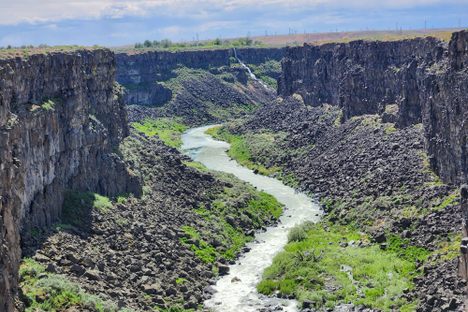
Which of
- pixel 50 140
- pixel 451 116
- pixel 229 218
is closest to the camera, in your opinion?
pixel 50 140

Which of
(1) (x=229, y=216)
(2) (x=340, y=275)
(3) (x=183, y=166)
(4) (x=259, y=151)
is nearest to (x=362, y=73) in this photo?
(4) (x=259, y=151)

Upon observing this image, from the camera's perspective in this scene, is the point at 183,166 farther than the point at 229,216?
Yes

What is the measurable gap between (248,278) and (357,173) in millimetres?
32780

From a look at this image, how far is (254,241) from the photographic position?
8188cm

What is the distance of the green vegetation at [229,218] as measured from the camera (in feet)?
249

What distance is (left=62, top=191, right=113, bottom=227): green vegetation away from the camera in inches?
2530

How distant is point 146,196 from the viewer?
271 feet

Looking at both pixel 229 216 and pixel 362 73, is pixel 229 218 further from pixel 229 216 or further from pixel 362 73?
pixel 362 73

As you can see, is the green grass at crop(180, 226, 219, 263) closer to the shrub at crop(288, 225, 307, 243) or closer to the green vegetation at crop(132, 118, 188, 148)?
the shrub at crop(288, 225, 307, 243)

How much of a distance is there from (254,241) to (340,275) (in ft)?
55.2

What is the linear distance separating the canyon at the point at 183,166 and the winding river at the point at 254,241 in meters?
1.63

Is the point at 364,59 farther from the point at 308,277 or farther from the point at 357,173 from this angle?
the point at 308,277

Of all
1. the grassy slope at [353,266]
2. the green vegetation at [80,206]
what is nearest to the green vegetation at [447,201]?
the grassy slope at [353,266]

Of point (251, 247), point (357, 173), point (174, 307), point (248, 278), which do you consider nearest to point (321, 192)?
point (357, 173)
